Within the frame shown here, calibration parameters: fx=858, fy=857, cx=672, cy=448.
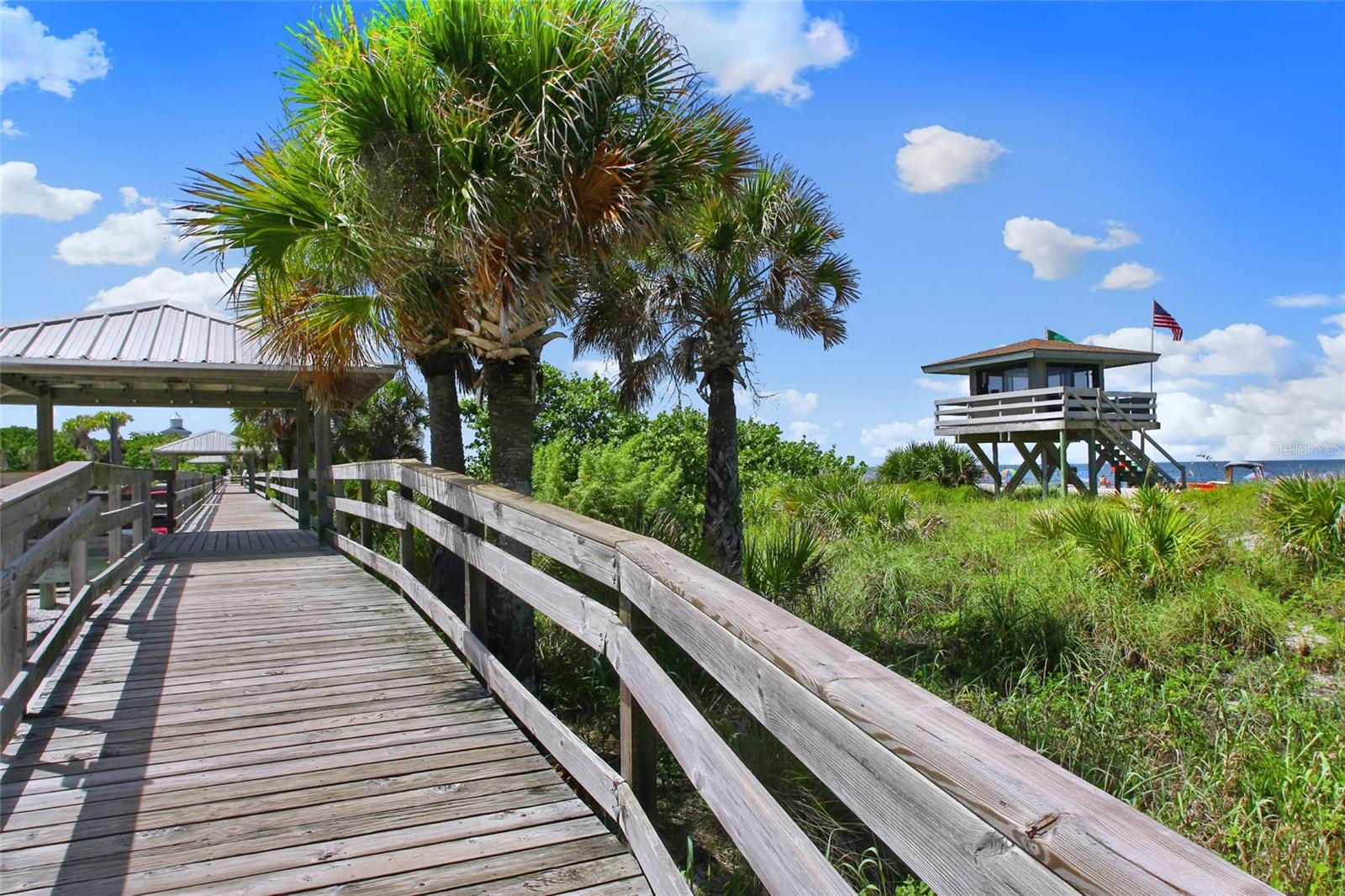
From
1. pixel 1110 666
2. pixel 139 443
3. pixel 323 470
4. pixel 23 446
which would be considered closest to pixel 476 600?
pixel 1110 666

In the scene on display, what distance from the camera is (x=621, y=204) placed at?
613 centimetres

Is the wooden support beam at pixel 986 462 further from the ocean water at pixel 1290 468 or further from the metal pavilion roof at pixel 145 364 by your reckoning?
the metal pavilion roof at pixel 145 364

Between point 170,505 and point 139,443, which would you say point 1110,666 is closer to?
point 170,505

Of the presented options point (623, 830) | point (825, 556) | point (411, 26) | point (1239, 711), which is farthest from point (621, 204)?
point (825, 556)

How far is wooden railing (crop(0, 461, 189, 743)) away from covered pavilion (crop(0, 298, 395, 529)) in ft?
10.6

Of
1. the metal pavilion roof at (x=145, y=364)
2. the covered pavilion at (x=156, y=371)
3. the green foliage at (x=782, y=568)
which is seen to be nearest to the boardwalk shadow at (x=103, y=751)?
the metal pavilion roof at (x=145, y=364)

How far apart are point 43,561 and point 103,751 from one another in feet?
3.95

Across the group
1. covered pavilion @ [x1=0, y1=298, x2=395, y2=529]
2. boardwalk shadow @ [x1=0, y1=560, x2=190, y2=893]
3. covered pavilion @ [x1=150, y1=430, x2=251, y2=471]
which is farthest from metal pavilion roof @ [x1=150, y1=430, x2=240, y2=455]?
boardwalk shadow @ [x1=0, y1=560, x2=190, y2=893]

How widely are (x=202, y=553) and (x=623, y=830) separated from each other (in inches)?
385

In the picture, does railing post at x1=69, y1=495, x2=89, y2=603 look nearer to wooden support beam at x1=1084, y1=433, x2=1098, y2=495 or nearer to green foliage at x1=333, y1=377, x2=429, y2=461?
green foliage at x1=333, y1=377, x2=429, y2=461

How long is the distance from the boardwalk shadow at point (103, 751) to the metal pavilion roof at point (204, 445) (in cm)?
2825

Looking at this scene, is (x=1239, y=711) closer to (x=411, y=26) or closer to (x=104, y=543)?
(x=411, y=26)

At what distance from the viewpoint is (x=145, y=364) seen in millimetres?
10680

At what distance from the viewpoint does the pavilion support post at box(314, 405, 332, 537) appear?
11680mm
